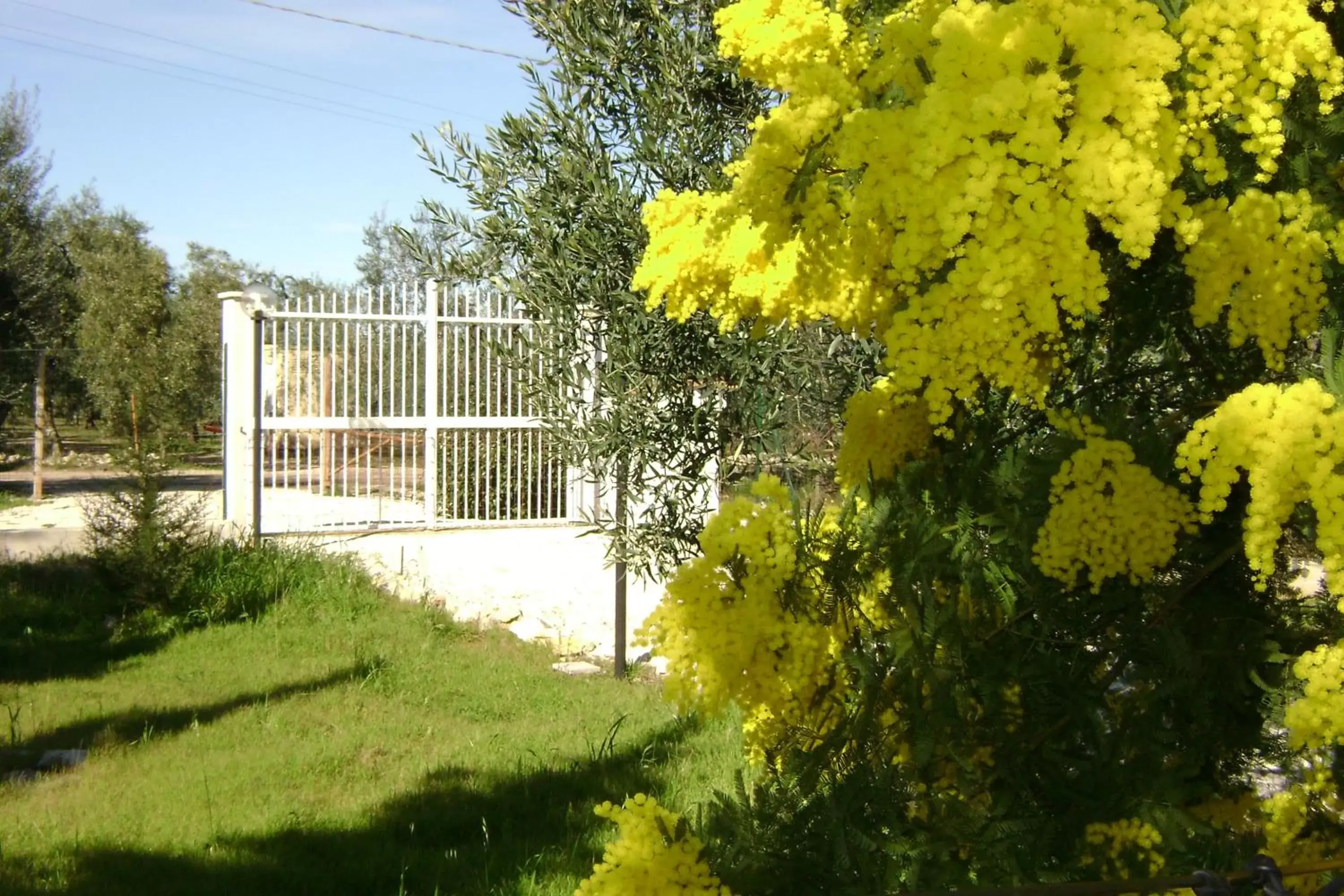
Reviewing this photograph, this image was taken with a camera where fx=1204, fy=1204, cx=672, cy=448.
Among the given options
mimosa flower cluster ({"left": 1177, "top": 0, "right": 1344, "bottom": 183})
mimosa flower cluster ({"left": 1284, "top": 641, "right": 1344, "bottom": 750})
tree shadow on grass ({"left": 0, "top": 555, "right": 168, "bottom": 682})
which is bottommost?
tree shadow on grass ({"left": 0, "top": 555, "right": 168, "bottom": 682})

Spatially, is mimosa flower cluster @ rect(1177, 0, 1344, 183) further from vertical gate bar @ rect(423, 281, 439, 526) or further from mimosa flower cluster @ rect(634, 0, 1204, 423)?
vertical gate bar @ rect(423, 281, 439, 526)

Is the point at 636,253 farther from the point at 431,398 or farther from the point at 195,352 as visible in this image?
the point at 195,352

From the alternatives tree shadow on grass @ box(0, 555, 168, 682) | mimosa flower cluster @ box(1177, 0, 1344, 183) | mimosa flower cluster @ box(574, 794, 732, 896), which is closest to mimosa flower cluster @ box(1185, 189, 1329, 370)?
mimosa flower cluster @ box(1177, 0, 1344, 183)

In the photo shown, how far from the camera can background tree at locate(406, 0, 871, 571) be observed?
4.21m

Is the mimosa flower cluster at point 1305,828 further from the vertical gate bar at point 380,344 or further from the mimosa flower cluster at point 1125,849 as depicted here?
the vertical gate bar at point 380,344

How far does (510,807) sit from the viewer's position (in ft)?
18.0

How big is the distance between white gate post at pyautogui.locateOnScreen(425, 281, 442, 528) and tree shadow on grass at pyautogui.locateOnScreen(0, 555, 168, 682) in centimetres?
281

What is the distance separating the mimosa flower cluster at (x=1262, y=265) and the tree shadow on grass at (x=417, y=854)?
3.46 meters

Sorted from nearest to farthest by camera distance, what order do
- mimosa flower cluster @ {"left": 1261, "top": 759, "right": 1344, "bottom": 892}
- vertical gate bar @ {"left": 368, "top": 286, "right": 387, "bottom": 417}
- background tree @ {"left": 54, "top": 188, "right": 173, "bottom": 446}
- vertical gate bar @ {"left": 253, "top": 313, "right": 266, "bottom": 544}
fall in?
mimosa flower cluster @ {"left": 1261, "top": 759, "right": 1344, "bottom": 892} < vertical gate bar @ {"left": 253, "top": 313, "right": 266, "bottom": 544} < vertical gate bar @ {"left": 368, "top": 286, "right": 387, "bottom": 417} < background tree @ {"left": 54, "top": 188, "right": 173, "bottom": 446}

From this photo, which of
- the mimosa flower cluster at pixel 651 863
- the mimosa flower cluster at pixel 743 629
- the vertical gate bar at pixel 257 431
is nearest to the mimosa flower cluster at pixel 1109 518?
the mimosa flower cluster at pixel 743 629

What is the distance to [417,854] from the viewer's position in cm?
484

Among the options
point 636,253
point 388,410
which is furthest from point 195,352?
point 636,253

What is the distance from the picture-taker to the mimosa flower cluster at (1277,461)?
1.57m

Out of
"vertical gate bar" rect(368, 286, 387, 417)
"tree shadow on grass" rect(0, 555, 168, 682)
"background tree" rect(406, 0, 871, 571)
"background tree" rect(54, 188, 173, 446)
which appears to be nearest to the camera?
"background tree" rect(406, 0, 871, 571)
